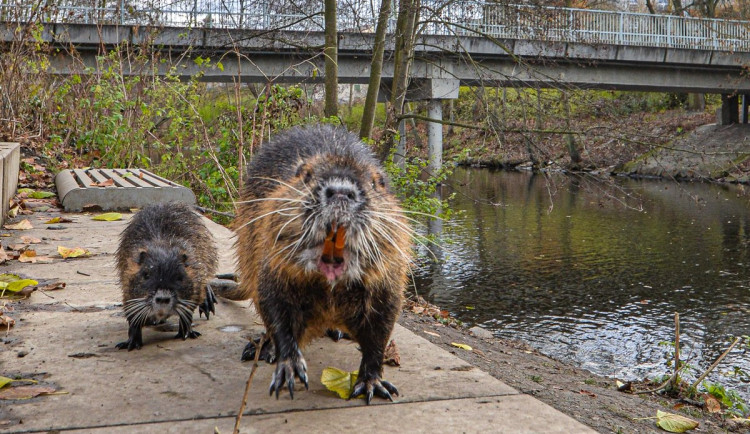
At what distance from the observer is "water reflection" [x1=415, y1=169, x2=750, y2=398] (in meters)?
9.17

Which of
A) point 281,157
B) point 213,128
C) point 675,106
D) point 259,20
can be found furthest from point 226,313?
point 675,106

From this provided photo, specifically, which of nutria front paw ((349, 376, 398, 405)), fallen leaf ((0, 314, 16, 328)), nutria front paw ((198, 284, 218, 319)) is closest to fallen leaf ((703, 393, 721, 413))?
nutria front paw ((349, 376, 398, 405))

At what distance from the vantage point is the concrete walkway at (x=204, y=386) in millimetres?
2582

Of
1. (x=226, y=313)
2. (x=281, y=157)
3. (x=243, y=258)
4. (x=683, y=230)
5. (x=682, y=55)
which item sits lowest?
(x=683, y=230)

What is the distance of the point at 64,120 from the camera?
10.9 metres

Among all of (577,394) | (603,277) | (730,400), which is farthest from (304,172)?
(603,277)

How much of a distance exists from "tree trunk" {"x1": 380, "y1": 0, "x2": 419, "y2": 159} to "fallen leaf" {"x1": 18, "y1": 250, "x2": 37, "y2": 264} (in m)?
6.55

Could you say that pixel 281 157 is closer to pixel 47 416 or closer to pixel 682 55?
pixel 47 416

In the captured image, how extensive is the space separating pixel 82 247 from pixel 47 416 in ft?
11.1

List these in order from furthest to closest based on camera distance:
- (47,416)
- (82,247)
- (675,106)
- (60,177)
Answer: (675,106) → (60,177) → (82,247) → (47,416)

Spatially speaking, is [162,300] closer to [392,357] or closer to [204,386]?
[204,386]

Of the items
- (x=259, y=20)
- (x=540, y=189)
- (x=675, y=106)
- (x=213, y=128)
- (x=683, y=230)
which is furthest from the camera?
(x=675, y=106)

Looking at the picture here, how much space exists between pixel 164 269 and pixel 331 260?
146cm

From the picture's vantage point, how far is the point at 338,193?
2.63m
